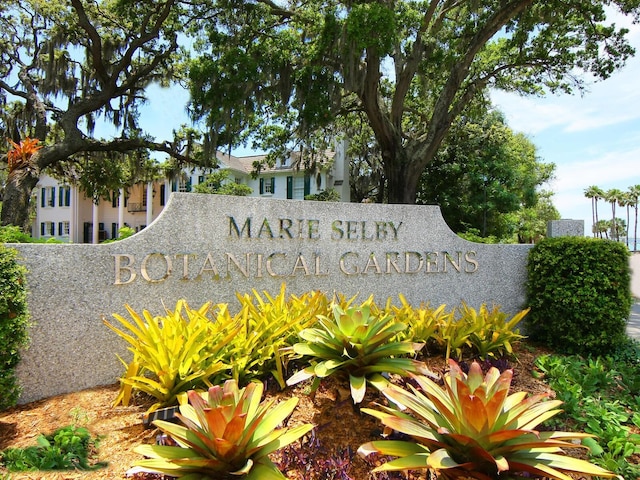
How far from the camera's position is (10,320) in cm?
289

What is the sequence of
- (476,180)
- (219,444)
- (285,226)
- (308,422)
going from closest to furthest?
(219,444) < (308,422) < (285,226) < (476,180)

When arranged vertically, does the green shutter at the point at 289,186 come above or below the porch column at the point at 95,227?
above

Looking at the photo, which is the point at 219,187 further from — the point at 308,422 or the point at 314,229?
the point at 308,422

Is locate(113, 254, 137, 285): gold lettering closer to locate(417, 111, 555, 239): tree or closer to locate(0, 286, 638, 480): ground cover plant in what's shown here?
locate(0, 286, 638, 480): ground cover plant

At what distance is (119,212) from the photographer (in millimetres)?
30125

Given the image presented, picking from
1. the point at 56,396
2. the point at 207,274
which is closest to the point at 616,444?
the point at 207,274

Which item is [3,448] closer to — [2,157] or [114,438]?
[114,438]

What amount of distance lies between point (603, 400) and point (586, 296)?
178 centimetres

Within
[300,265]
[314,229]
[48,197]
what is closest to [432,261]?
[314,229]

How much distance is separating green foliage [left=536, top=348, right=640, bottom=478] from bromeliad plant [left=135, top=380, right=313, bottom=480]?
7.59 feet

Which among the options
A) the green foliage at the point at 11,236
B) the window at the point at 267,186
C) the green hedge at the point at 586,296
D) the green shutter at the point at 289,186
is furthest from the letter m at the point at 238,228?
the window at the point at 267,186

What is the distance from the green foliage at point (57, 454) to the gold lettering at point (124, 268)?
5.14 feet

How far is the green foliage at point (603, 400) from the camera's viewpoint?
2.88 m

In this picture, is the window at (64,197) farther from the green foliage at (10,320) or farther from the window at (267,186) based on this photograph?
the green foliage at (10,320)
